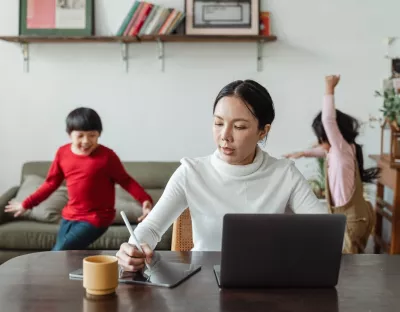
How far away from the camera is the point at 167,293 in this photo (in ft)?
4.25

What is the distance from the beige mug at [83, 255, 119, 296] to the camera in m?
1.25

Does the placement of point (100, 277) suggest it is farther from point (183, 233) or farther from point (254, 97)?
point (254, 97)

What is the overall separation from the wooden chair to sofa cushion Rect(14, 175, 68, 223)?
184cm

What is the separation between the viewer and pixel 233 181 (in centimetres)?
175

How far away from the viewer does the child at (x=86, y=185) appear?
2701mm

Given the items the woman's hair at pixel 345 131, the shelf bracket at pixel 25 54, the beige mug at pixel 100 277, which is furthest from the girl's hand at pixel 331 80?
→ the shelf bracket at pixel 25 54

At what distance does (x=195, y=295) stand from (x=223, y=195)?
1.68 ft

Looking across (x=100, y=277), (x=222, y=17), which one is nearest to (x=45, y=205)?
(x=222, y=17)

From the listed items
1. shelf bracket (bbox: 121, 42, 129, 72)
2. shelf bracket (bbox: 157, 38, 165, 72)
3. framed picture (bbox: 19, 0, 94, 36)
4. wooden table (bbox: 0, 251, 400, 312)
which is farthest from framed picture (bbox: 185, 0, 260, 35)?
wooden table (bbox: 0, 251, 400, 312)

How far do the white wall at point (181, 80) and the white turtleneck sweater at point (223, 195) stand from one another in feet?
7.73

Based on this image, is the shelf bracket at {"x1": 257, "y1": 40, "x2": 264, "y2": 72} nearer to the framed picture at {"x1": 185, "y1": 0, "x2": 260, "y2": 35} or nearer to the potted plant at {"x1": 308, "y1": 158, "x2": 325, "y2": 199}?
the framed picture at {"x1": 185, "y1": 0, "x2": 260, "y2": 35}

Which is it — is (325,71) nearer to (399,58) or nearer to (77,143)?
(399,58)

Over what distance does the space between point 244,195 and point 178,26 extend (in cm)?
246

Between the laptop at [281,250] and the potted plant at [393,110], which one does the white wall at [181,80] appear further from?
the laptop at [281,250]
